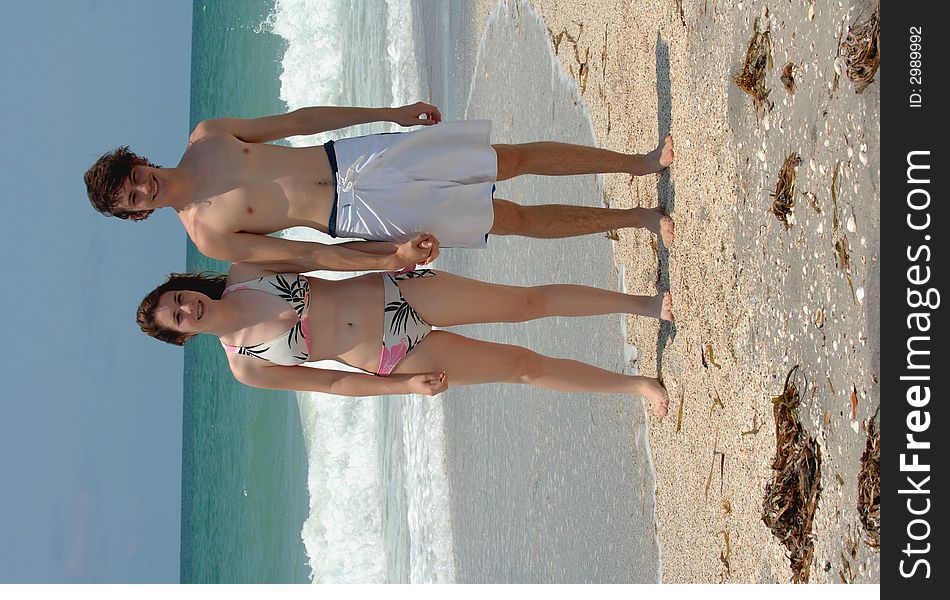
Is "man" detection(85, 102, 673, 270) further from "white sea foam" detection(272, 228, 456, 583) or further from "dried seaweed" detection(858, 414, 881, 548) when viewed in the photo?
"white sea foam" detection(272, 228, 456, 583)

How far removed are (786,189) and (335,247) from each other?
168 cm

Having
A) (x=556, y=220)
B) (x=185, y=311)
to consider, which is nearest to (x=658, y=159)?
(x=556, y=220)

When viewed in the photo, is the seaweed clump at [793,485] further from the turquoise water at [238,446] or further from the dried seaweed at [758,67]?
the turquoise water at [238,446]

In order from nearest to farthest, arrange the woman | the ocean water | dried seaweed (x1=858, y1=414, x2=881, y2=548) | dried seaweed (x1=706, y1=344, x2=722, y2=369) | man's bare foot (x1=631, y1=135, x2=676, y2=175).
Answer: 1. dried seaweed (x1=858, y1=414, x2=881, y2=548)
2. the woman
3. dried seaweed (x1=706, y1=344, x2=722, y2=369)
4. man's bare foot (x1=631, y1=135, x2=676, y2=175)
5. the ocean water

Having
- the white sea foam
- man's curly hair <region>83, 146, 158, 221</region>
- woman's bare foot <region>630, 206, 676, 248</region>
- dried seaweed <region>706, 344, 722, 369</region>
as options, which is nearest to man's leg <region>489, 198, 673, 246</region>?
woman's bare foot <region>630, 206, 676, 248</region>

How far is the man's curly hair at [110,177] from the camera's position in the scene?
313 centimetres

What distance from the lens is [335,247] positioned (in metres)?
3.24

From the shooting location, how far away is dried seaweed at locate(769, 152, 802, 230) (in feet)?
10.0

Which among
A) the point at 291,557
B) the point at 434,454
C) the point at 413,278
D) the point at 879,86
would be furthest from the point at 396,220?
the point at 291,557

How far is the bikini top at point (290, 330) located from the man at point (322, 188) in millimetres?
87

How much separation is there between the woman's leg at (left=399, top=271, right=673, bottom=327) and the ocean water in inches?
36.2

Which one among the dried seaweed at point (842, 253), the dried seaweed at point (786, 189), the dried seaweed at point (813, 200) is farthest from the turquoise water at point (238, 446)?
the dried seaweed at point (842, 253)

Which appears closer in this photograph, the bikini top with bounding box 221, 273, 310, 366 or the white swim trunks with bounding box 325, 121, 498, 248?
the bikini top with bounding box 221, 273, 310, 366
